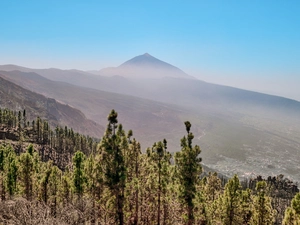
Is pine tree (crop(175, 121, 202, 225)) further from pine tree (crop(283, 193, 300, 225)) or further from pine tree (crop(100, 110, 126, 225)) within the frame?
pine tree (crop(283, 193, 300, 225))

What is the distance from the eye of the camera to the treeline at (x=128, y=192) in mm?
25200

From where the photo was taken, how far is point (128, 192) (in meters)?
31.1

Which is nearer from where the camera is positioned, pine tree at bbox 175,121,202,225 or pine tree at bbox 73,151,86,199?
pine tree at bbox 175,121,202,225

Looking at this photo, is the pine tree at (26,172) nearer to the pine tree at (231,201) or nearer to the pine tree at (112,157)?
the pine tree at (112,157)

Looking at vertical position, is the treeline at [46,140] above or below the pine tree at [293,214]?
below

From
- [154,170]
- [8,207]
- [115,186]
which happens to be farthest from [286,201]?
[8,207]

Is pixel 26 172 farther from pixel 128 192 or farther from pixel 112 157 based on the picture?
pixel 112 157

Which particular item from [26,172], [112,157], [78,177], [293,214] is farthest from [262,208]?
[26,172]

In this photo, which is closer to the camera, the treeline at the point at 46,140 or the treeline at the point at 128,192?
the treeline at the point at 128,192

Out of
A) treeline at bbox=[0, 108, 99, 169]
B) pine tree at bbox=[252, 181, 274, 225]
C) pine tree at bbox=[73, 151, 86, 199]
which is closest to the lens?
pine tree at bbox=[252, 181, 274, 225]

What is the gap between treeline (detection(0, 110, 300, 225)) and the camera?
2520cm

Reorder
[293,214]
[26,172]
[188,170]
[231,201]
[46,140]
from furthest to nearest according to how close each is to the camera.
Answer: [46,140] → [26,172] → [231,201] → [293,214] → [188,170]

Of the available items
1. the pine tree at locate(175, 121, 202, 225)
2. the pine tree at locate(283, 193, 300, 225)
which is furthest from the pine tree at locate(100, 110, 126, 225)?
the pine tree at locate(283, 193, 300, 225)

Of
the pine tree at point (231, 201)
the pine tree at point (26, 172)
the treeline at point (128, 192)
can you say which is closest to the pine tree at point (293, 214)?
the treeline at point (128, 192)
